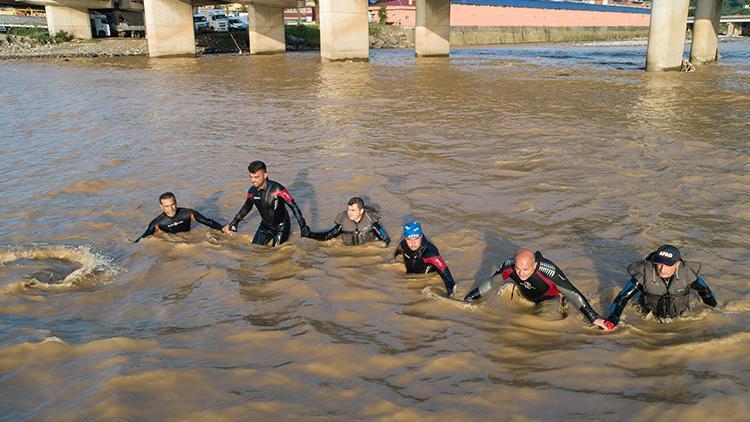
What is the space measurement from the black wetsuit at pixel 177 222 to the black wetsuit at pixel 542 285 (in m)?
4.63

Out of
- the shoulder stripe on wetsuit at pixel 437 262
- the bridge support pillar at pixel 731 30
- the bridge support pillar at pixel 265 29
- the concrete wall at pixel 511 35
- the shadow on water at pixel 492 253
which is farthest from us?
the bridge support pillar at pixel 731 30

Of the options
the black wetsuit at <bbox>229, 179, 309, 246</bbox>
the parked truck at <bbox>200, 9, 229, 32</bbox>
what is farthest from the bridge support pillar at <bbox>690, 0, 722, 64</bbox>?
the parked truck at <bbox>200, 9, 229, 32</bbox>

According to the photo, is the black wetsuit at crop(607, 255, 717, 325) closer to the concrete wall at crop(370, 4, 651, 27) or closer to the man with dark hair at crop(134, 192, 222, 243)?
the man with dark hair at crop(134, 192, 222, 243)

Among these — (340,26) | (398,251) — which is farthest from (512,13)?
(398,251)

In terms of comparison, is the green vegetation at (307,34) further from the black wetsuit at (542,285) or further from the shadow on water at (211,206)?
the black wetsuit at (542,285)

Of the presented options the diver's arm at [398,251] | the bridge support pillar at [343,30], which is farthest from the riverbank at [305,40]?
the diver's arm at [398,251]

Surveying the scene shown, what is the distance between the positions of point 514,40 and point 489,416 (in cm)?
8418

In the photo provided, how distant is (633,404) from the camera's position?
5.01m

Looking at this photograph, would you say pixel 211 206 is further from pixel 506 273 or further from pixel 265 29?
pixel 265 29

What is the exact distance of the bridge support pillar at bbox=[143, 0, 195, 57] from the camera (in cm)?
4556

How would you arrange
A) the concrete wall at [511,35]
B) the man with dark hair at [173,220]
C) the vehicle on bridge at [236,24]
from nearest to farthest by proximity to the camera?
1. the man with dark hair at [173,220]
2. the vehicle on bridge at [236,24]
3. the concrete wall at [511,35]

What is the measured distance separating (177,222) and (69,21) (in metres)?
55.1

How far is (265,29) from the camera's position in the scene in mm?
53812

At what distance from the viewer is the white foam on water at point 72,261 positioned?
24.8 feet
